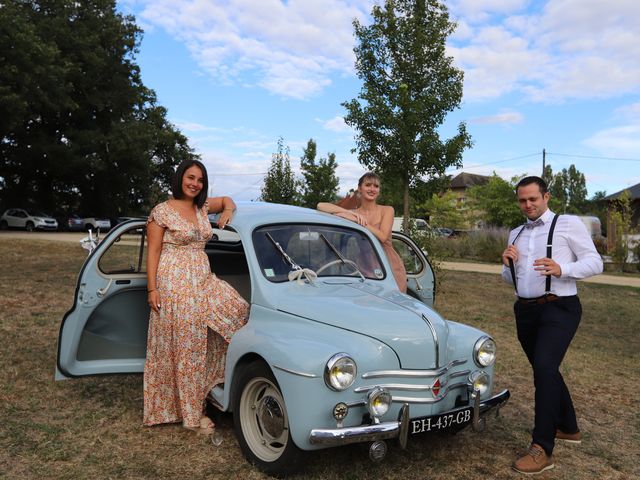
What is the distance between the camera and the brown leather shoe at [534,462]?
13.2 ft

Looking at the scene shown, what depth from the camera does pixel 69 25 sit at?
3797cm

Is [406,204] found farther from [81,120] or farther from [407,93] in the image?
[81,120]

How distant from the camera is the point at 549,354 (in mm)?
4059

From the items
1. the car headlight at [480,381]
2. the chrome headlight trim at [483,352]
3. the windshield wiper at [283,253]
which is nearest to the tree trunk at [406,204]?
the windshield wiper at [283,253]

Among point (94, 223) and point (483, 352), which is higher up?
point (94, 223)

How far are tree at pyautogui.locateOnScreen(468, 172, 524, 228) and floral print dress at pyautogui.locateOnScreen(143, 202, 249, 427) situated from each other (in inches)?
1601

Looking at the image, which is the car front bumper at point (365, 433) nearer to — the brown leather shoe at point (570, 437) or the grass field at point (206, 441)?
the grass field at point (206, 441)

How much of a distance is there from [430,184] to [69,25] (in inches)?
1368

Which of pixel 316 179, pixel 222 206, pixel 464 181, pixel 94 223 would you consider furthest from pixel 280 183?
pixel 464 181

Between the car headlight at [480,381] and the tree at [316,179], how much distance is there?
16.4 meters

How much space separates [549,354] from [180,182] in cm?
322

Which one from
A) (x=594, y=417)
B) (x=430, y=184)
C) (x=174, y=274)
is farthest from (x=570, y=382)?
(x=430, y=184)

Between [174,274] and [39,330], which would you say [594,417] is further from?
[39,330]

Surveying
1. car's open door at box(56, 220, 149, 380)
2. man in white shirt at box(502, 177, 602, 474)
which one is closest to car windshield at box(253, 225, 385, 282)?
man in white shirt at box(502, 177, 602, 474)
